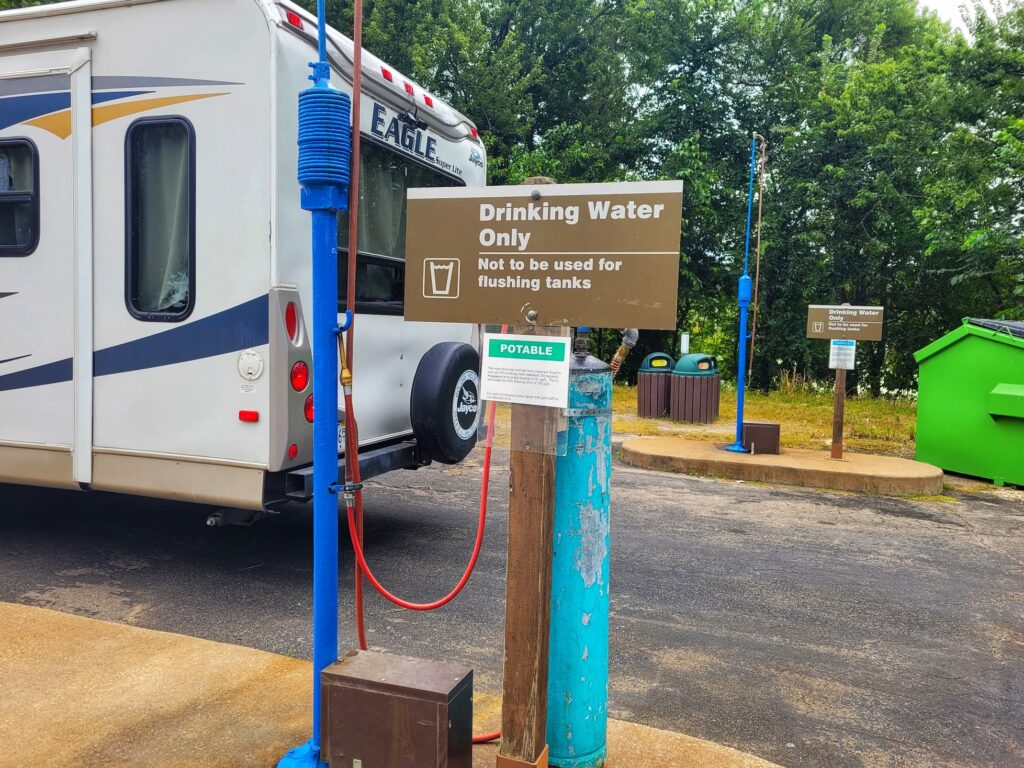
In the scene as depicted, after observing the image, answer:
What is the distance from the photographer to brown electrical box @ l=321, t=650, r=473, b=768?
2354mm

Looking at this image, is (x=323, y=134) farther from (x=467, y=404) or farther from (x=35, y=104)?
(x=467, y=404)

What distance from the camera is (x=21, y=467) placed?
4848 millimetres

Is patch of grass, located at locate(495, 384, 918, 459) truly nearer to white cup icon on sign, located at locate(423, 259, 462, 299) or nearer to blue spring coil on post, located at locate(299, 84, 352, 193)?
white cup icon on sign, located at locate(423, 259, 462, 299)

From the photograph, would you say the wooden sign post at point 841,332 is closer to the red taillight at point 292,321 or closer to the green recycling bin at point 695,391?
the green recycling bin at point 695,391

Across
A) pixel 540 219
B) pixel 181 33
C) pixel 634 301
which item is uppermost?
pixel 181 33

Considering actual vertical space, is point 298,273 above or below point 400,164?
below

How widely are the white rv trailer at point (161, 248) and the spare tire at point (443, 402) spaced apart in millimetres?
413

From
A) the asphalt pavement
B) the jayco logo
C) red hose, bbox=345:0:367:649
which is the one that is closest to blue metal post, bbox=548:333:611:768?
red hose, bbox=345:0:367:649

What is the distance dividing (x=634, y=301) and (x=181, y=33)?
3.32 meters

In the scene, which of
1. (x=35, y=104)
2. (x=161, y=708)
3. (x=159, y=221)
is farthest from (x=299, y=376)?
(x=35, y=104)

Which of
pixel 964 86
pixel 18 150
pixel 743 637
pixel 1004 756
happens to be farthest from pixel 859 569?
pixel 964 86

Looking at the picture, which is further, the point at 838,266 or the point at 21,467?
the point at 838,266

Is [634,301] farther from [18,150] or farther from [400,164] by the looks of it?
[18,150]

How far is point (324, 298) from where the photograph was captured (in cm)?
259
